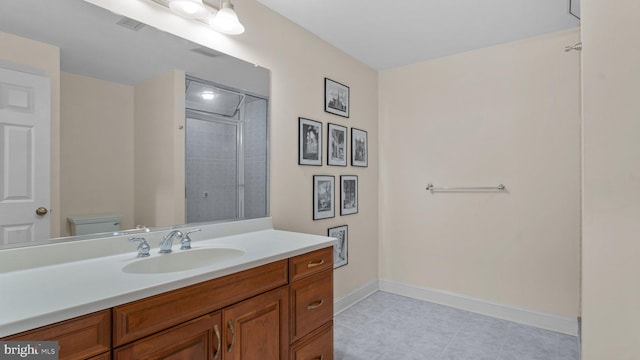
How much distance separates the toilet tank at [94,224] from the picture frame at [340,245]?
162 cm

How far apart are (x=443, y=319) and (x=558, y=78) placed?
83.2 inches

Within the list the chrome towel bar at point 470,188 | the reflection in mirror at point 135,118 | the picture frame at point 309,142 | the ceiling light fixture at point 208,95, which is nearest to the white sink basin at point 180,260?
the reflection in mirror at point 135,118

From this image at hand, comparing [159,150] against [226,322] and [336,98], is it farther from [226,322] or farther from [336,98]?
[336,98]

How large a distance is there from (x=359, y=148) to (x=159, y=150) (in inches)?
74.4

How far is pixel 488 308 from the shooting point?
9.02 ft

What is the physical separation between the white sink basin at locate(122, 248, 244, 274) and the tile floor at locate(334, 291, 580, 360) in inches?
43.4

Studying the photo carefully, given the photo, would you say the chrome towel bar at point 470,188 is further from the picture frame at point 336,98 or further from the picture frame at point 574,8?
the picture frame at point 574,8

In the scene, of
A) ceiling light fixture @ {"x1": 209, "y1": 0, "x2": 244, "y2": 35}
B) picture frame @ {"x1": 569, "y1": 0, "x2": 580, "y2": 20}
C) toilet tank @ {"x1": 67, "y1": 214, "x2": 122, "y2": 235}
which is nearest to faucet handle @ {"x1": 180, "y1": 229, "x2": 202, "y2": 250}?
toilet tank @ {"x1": 67, "y1": 214, "x2": 122, "y2": 235}

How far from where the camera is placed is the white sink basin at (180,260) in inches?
52.6

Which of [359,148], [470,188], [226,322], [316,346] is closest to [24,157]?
[226,322]

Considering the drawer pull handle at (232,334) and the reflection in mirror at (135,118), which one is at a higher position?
the reflection in mirror at (135,118)

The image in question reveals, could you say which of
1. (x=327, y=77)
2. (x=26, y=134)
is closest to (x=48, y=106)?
(x=26, y=134)

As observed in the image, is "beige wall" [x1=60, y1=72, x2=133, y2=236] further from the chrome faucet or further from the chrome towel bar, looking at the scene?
the chrome towel bar

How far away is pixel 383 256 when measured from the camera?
336cm
